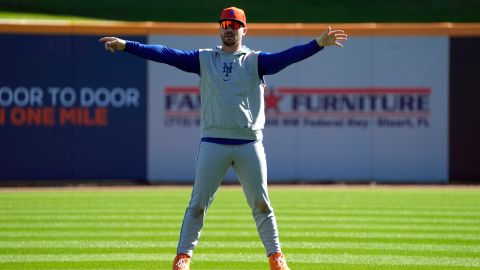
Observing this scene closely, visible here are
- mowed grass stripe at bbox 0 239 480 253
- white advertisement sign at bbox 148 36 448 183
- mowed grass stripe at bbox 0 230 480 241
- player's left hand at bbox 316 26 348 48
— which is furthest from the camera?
white advertisement sign at bbox 148 36 448 183

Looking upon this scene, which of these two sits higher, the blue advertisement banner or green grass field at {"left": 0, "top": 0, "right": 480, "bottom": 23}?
green grass field at {"left": 0, "top": 0, "right": 480, "bottom": 23}


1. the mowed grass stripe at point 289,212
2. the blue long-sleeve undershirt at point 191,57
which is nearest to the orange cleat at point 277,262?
the blue long-sleeve undershirt at point 191,57

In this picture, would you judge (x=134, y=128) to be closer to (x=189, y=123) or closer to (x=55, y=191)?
(x=189, y=123)

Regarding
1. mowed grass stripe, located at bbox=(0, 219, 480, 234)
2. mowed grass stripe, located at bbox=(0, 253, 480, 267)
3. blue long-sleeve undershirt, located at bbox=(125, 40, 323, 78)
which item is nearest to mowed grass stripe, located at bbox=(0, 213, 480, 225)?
mowed grass stripe, located at bbox=(0, 219, 480, 234)

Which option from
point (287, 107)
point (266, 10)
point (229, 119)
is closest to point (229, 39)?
point (229, 119)

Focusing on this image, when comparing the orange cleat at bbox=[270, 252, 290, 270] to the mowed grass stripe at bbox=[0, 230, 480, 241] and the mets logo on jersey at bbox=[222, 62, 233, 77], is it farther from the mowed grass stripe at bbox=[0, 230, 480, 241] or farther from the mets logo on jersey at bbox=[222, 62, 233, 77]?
the mowed grass stripe at bbox=[0, 230, 480, 241]

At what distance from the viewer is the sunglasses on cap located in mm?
7316

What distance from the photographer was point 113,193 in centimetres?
1739

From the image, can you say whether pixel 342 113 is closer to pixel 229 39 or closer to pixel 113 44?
pixel 229 39

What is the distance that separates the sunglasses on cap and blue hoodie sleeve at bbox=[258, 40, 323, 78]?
0.28m

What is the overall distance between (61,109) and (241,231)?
954cm

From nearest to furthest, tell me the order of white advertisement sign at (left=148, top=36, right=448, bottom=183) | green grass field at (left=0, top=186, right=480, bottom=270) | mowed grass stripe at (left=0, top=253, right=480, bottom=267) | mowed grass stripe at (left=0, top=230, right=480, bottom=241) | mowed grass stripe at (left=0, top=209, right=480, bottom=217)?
mowed grass stripe at (left=0, top=253, right=480, bottom=267) → green grass field at (left=0, top=186, right=480, bottom=270) → mowed grass stripe at (left=0, top=230, right=480, bottom=241) → mowed grass stripe at (left=0, top=209, right=480, bottom=217) → white advertisement sign at (left=148, top=36, right=448, bottom=183)

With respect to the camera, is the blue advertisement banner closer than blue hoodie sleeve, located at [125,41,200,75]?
No

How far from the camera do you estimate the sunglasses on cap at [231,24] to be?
24.0 ft
